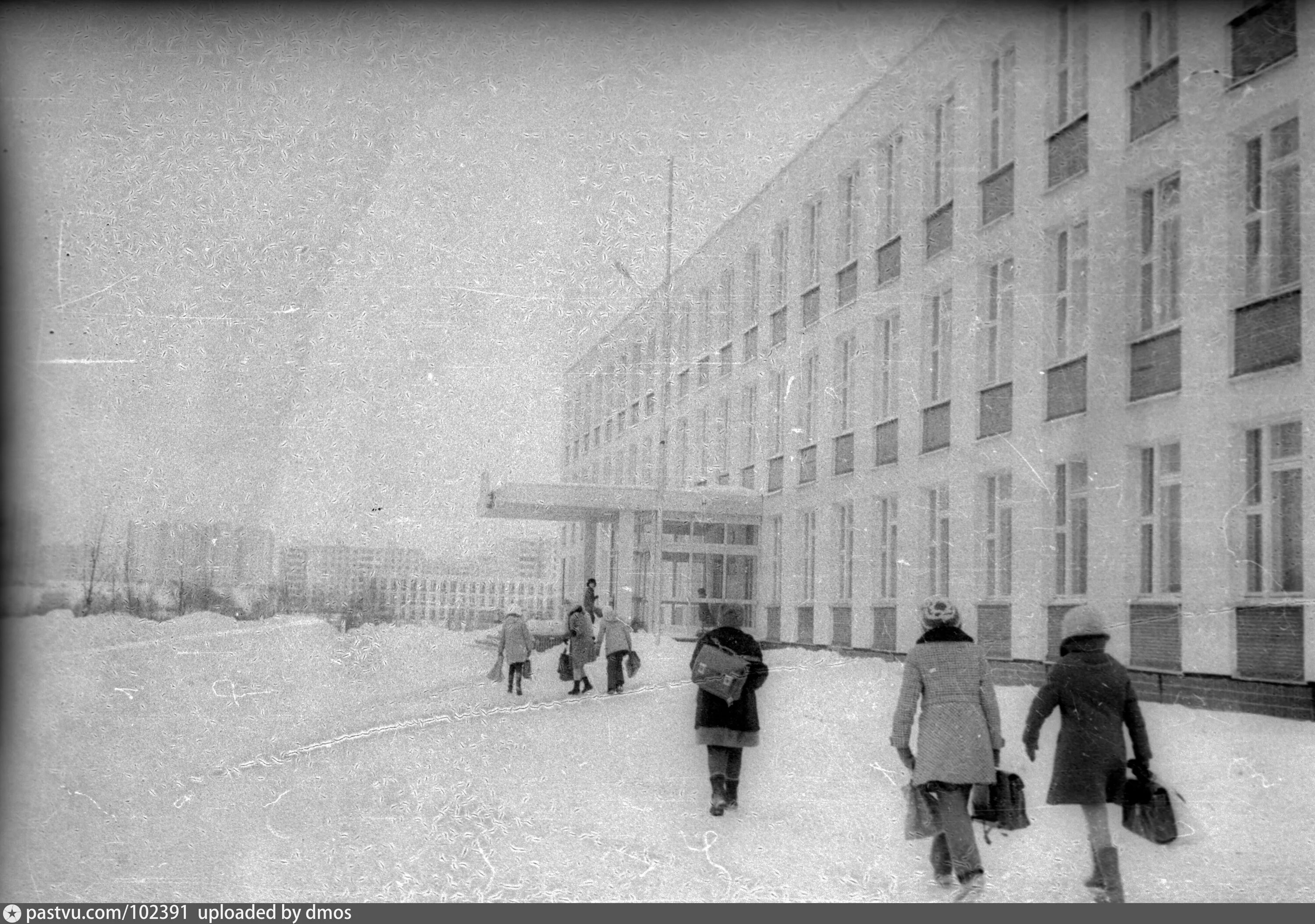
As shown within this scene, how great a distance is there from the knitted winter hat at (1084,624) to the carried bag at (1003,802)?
73 centimetres

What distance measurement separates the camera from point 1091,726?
5.21 m

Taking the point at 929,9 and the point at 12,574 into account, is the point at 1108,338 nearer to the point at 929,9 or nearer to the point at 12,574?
the point at 929,9

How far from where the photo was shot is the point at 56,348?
808 centimetres

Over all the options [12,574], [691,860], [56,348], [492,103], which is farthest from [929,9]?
[12,574]

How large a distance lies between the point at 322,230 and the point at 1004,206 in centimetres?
641

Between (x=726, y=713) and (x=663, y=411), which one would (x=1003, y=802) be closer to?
(x=726, y=713)

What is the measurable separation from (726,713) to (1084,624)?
2.50 m

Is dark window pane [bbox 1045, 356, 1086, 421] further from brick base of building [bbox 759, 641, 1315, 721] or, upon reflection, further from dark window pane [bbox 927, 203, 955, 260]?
brick base of building [bbox 759, 641, 1315, 721]

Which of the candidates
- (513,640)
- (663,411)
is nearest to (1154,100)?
(663,411)

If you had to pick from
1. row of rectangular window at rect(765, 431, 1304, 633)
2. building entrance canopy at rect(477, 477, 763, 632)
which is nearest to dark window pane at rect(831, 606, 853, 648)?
row of rectangular window at rect(765, 431, 1304, 633)

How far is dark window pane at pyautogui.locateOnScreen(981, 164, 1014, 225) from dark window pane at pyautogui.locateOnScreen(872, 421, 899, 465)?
2.24 meters

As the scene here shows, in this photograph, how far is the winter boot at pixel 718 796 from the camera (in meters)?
7.16

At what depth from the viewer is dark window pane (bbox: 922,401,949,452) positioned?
1169 centimetres

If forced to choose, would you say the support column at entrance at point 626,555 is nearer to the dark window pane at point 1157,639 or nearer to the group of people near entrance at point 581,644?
the group of people near entrance at point 581,644
